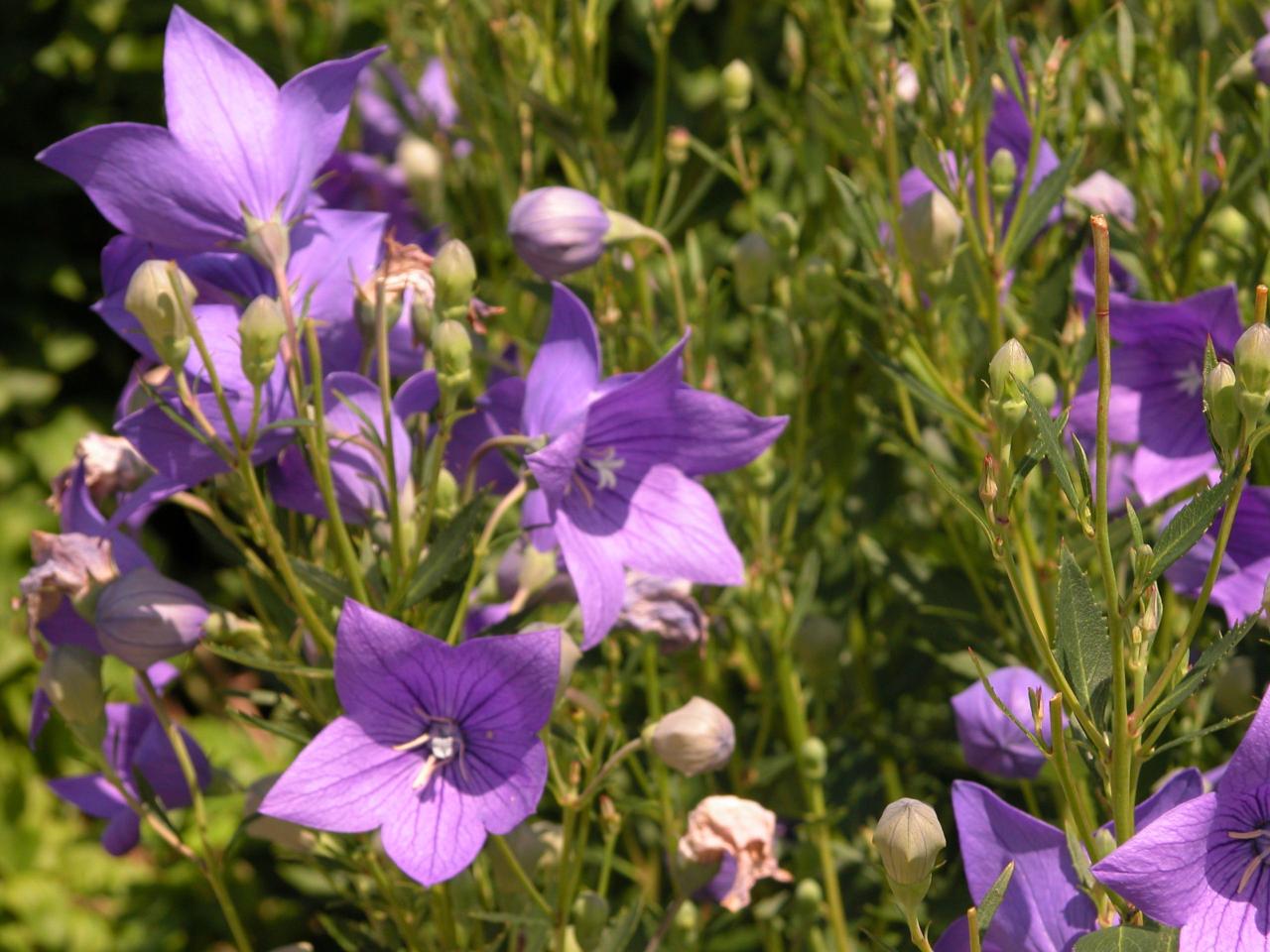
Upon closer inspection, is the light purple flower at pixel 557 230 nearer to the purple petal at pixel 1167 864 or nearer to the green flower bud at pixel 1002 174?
the green flower bud at pixel 1002 174

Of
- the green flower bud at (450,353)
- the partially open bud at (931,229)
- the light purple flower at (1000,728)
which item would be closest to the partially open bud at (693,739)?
the light purple flower at (1000,728)

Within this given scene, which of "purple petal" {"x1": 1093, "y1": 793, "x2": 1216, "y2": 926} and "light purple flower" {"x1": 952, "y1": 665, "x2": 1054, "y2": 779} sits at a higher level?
"purple petal" {"x1": 1093, "y1": 793, "x2": 1216, "y2": 926}

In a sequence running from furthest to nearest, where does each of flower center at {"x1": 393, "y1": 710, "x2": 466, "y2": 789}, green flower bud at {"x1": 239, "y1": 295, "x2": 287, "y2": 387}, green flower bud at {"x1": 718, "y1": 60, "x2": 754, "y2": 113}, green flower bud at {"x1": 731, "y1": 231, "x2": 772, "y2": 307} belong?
green flower bud at {"x1": 718, "y1": 60, "x2": 754, "y2": 113}, green flower bud at {"x1": 731, "y1": 231, "x2": 772, "y2": 307}, flower center at {"x1": 393, "y1": 710, "x2": 466, "y2": 789}, green flower bud at {"x1": 239, "y1": 295, "x2": 287, "y2": 387}

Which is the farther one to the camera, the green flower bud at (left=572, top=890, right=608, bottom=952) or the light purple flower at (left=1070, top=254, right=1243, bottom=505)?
the light purple flower at (left=1070, top=254, right=1243, bottom=505)

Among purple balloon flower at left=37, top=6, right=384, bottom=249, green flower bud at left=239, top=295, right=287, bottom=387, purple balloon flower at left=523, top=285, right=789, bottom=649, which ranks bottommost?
purple balloon flower at left=523, top=285, right=789, bottom=649

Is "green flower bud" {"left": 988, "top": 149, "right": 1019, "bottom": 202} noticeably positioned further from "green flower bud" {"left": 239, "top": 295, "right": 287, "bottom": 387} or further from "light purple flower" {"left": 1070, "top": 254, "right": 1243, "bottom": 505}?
"green flower bud" {"left": 239, "top": 295, "right": 287, "bottom": 387}

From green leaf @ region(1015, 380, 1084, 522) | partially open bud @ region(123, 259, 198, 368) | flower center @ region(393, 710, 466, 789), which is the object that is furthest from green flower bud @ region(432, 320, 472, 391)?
green leaf @ region(1015, 380, 1084, 522)

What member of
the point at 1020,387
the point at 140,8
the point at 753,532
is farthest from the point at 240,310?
the point at 140,8
